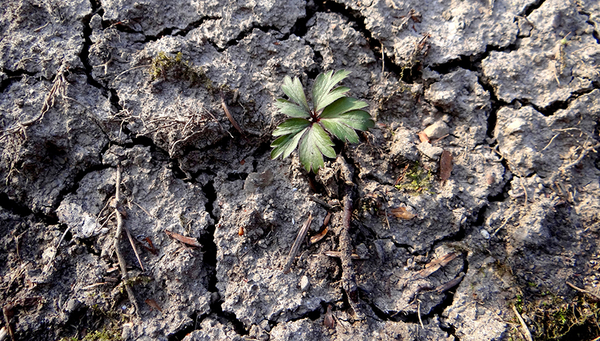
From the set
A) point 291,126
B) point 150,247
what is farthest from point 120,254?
point 291,126

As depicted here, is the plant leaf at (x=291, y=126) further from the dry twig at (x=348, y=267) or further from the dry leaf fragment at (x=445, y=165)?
the dry leaf fragment at (x=445, y=165)

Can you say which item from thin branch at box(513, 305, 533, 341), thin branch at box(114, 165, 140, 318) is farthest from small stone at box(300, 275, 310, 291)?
thin branch at box(513, 305, 533, 341)

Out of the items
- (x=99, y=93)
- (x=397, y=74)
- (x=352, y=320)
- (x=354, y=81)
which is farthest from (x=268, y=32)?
(x=352, y=320)

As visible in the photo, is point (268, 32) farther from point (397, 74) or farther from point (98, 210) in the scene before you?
point (98, 210)

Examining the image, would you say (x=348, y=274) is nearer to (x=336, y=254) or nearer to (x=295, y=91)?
(x=336, y=254)

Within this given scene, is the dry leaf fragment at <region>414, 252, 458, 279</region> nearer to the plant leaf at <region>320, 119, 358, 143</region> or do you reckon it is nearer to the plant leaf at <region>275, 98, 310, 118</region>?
the plant leaf at <region>320, 119, 358, 143</region>

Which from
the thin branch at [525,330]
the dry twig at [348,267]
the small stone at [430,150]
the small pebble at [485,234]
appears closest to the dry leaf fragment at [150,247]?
the dry twig at [348,267]
